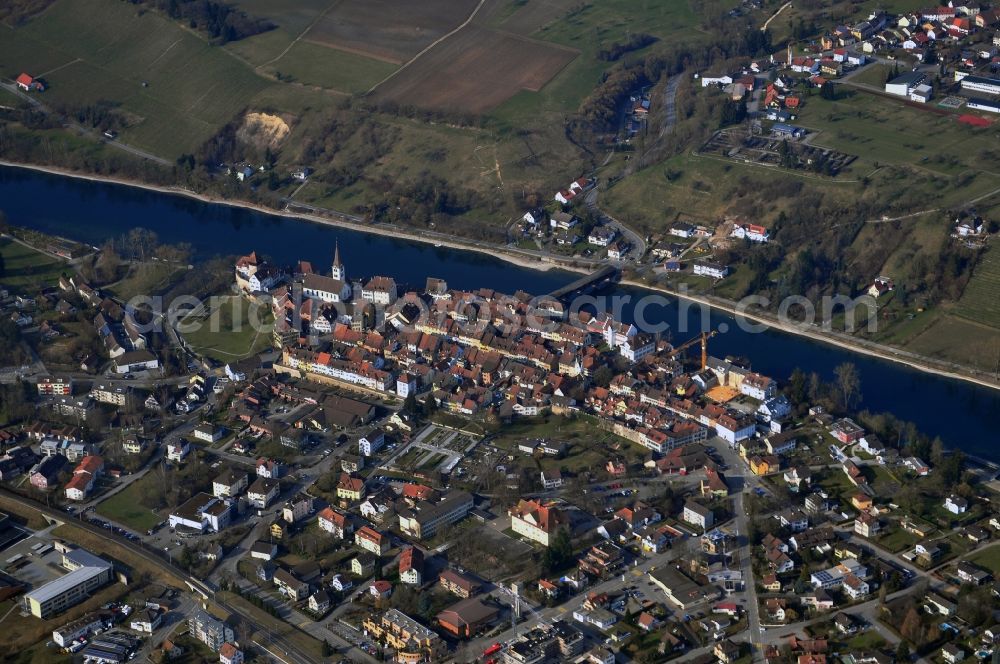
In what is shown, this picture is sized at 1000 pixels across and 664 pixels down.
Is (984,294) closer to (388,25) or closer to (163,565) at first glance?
(163,565)

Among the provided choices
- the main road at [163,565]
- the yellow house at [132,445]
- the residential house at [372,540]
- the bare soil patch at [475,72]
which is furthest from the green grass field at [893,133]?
the main road at [163,565]

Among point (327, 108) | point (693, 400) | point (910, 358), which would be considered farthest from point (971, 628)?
point (327, 108)

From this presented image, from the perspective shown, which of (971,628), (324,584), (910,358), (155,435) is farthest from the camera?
(910,358)

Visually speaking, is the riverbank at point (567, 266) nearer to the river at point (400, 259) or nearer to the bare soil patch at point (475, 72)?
the river at point (400, 259)

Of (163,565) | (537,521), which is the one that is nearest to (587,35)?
(537,521)

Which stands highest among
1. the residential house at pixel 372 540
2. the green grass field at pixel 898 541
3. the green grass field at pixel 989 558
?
the residential house at pixel 372 540

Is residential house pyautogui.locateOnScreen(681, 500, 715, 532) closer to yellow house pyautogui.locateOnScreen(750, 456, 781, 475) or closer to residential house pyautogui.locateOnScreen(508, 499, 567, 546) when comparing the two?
yellow house pyautogui.locateOnScreen(750, 456, 781, 475)

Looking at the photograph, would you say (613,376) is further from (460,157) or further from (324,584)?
Answer: (460,157)
